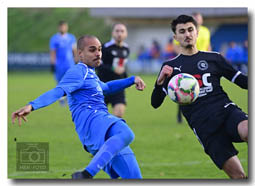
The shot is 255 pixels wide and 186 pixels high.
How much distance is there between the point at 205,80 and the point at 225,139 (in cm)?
59

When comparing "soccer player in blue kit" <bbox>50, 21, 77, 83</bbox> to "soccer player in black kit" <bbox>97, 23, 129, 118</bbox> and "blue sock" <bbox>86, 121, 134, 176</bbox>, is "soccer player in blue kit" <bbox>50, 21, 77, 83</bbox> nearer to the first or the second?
"soccer player in black kit" <bbox>97, 23, 129, 118</bbox>

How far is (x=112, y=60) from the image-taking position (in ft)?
29.9

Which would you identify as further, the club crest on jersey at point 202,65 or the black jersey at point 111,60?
the black jersey at point 111,60

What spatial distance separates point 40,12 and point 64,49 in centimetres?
1490

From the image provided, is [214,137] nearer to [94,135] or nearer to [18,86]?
[94,135]

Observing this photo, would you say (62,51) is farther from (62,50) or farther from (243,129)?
(243,129)

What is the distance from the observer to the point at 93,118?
188 inches

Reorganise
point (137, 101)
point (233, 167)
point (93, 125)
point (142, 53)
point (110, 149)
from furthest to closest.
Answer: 1. point (142, 53)
2. point (137, 101)
3. point (233, 167)
4. point (93, 125)
5. point (110, 149)

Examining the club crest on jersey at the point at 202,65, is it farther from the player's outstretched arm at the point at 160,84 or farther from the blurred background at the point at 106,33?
the blurred background at the point at 106,33

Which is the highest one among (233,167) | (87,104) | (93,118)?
(87,104)

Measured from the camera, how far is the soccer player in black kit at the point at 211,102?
197 inches

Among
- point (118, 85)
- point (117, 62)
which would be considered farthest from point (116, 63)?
point (118, 85)

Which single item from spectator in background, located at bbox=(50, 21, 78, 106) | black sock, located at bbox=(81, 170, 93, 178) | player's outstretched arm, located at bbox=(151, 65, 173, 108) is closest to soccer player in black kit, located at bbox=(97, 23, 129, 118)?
player's outstretched arm, located at bbox=(151, 65, 173, 108)

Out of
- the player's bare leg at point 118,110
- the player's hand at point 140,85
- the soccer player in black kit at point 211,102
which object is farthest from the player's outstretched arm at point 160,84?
the player's bare leg at point 118,110
